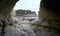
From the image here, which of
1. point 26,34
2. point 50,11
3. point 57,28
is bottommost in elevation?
point 26,34

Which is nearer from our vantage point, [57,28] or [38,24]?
[57,28]

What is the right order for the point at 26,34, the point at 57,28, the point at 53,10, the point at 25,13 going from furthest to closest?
the point at 25,13
the point at 26,34
the point at 53,10
the point at 57,28

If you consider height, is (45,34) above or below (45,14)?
below

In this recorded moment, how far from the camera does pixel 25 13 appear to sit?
45.8 ft

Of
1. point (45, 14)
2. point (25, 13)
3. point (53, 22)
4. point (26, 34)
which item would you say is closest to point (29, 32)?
point (26, 34)

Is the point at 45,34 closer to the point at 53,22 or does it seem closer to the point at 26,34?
the point at 53,22

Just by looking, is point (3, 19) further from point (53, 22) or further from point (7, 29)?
point (53, 22)

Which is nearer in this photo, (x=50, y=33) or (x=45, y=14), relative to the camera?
(x=50, y=33)

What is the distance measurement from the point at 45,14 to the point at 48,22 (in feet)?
2.60

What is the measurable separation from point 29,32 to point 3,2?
1.98 metres

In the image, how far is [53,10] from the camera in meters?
7.03

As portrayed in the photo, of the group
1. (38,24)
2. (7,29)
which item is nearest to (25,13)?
(38,24)

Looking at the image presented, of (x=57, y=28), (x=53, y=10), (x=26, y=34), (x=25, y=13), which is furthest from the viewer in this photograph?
(x=25, y=13)

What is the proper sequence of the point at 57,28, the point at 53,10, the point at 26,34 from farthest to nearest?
the point at 26,34, the point at 53,10, the point at 57,28
